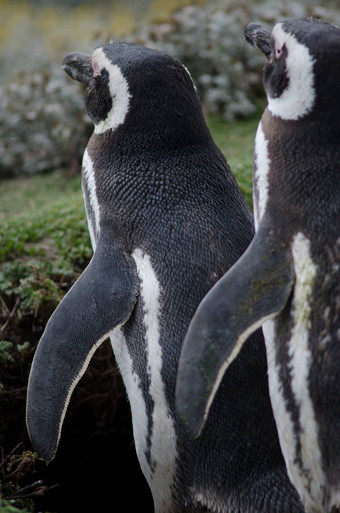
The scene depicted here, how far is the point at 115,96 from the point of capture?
227cm

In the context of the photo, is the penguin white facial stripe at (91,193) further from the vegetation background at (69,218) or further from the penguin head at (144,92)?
the vegetation background at (69,218)

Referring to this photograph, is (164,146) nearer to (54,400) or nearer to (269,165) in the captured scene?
(269,165)

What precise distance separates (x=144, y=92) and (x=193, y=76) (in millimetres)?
3211

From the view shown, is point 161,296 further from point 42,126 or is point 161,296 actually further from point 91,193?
point 42,126

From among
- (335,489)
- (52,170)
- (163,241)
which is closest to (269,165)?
(163,241)

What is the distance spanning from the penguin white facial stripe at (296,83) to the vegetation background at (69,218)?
4.06ft

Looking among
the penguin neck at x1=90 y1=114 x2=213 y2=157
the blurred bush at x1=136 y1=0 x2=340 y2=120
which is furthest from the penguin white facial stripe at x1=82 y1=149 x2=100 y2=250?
the blurred bush at x1=136 y1=0 x2=340 y2=120

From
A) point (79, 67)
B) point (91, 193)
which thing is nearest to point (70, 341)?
point (91, 193)

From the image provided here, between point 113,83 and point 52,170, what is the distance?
2741 mm

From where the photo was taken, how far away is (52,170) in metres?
4.93

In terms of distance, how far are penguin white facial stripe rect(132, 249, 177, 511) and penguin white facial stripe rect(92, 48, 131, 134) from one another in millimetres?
512

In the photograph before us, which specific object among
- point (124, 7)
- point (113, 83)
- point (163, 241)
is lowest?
point (124, 7)

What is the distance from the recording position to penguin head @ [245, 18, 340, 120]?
179 cm

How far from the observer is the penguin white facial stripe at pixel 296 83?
179 centimetres
